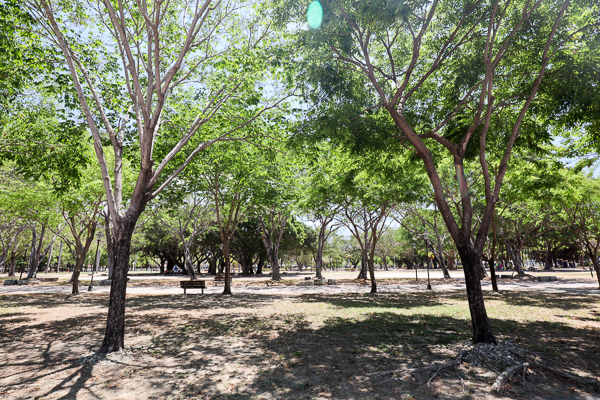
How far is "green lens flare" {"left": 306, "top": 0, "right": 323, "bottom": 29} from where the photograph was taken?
24.1 ft

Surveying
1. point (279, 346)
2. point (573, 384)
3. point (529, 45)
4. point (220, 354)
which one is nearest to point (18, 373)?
point (220, 354)

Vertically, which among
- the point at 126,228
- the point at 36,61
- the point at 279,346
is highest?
the point at 36,61

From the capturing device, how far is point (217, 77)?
9.24 metres

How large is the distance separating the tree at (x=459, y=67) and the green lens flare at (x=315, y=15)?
0.52ft

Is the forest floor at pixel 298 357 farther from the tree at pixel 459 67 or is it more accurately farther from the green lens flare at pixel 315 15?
the green lens flare at pixel 315 15

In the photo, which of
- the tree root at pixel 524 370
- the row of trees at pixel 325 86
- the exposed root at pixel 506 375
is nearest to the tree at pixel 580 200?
the row of trees at pixel 325 86

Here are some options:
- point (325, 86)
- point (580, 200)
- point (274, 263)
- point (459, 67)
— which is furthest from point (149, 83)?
point (274, 263)

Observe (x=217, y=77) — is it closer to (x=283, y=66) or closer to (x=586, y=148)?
(x=283, y=66)

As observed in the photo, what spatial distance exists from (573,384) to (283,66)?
357 inches

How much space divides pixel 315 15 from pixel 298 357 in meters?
7.71

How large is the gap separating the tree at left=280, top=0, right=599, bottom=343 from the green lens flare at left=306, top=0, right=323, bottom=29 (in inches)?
6.2

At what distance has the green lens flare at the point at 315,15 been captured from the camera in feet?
24.1

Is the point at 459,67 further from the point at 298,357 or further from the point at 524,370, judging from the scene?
the point at 298,357

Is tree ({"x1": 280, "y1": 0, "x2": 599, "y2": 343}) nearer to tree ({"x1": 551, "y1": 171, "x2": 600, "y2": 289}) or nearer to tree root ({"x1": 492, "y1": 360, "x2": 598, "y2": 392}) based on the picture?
tree root ({"x1": 492, "y1": 360, "x2": 598, "y2": 392})
